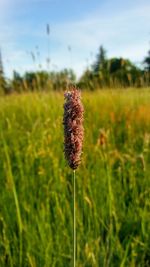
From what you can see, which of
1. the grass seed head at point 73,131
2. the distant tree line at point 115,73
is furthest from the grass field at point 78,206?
the distant tree line at point 115,73

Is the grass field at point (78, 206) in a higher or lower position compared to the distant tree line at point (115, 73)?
lower

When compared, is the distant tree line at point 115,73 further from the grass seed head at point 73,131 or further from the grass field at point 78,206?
the grass seed head at point 73,131

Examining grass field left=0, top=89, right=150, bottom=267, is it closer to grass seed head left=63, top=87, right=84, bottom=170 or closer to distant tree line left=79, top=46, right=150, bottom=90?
grass seed head left=63, top=87, right=84, bottom=170

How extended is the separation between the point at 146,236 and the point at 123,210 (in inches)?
12.4

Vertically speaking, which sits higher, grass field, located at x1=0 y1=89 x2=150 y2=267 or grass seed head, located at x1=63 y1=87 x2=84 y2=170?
grass seed head, located at x1=63 y1=87 x2=84 y2=170

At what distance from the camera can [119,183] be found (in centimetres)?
301

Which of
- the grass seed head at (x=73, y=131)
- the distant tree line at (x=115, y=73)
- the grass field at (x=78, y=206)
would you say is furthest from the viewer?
the distant tree line at (x=115, y=73)

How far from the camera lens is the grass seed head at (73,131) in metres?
0.85

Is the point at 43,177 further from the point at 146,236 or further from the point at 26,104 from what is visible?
the point at 26,104

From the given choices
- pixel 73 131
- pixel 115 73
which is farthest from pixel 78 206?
pixel 115 73

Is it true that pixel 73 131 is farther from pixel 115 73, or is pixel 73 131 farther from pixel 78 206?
pixel 115 73

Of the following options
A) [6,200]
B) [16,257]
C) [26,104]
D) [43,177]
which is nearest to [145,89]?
[26,104]

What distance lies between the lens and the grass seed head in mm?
846

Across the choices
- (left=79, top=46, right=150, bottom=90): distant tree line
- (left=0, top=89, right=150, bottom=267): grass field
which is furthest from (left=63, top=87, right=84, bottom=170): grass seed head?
(left=79, top=46, right=150, bottom=90): distant tree line
